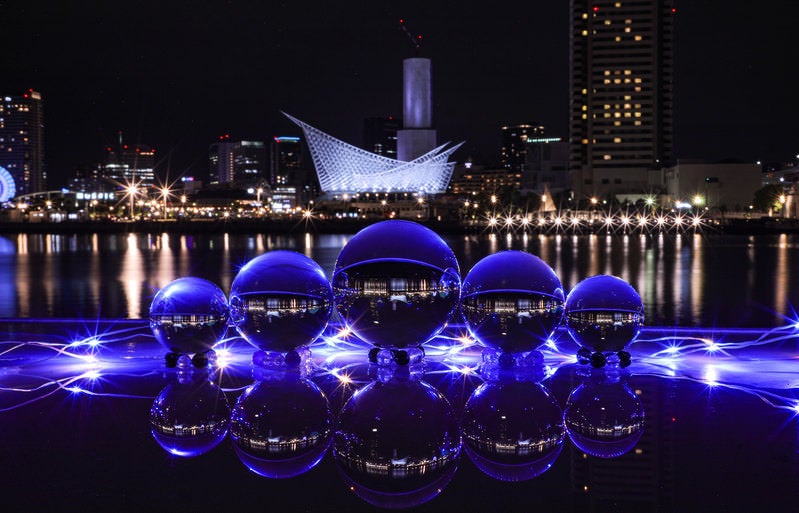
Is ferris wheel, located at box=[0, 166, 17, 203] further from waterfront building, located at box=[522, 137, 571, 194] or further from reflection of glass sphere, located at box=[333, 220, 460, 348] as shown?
reflection of glass sphere, located at box=[333, 220, 460, 348]

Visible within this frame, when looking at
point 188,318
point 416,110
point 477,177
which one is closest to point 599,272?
point 188,318

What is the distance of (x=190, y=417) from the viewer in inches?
186

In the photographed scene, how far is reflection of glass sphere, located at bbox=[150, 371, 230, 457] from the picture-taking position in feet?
13.8

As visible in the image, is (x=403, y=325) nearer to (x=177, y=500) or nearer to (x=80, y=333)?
(x=177, y=500)

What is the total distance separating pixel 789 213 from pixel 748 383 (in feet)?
226

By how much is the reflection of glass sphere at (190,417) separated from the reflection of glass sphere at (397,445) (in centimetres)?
64

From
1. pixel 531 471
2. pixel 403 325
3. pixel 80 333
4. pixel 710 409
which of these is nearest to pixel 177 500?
pixel 531 471

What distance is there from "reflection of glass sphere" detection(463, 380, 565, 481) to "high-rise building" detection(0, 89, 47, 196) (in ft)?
631

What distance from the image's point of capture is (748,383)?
18.3ft

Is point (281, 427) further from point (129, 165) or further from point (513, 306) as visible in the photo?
point (129, 165)

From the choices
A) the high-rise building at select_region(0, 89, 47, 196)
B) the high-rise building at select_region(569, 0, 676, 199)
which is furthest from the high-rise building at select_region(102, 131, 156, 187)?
the high-rise building at select_region(569, 0, 676, 199)

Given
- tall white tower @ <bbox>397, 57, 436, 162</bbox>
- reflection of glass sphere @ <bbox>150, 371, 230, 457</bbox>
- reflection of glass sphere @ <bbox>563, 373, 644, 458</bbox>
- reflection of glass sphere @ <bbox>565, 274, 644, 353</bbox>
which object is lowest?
reflection of glass sphere @ <bbox>563, 373, 644, 458</bbox>

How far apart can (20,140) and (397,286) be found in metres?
195

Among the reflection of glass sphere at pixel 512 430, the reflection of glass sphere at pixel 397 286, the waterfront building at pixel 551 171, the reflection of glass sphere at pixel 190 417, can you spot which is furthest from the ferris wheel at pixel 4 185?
the reflection of glass sphere at pixel 512 430
